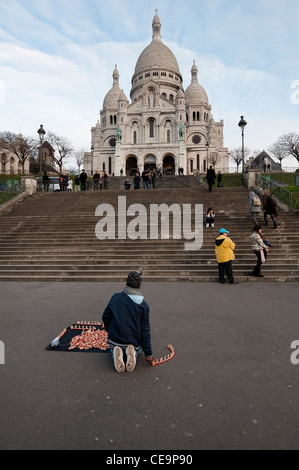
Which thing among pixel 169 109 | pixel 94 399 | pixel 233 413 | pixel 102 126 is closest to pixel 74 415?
pixel 94 399

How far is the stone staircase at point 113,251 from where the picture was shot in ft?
27.7

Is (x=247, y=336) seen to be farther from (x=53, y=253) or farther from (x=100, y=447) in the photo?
(x=53, y=253)

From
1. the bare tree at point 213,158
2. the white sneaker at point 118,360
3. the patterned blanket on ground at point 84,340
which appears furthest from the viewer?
the bare tree at point 213,158

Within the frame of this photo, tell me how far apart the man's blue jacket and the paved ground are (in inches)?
14.6

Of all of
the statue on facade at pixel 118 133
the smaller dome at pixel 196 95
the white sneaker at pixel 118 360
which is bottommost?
the white sneaker at pixel 118 360

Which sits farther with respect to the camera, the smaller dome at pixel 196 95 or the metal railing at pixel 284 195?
the smaller dome at pixel 196 95

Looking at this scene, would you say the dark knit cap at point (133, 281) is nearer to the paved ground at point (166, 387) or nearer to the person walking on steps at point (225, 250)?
the paved ground at point (166, 387)

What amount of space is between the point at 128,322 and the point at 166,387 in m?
0.81

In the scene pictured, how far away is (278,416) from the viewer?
2.54m

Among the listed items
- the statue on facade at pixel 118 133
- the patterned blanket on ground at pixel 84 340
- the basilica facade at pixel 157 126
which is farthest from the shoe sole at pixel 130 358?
the statue on facade at pixel 118 133

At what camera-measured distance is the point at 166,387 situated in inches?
118

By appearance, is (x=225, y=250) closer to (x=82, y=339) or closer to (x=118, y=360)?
(x=82, y=339)

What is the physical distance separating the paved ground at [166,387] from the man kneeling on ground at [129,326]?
19cm

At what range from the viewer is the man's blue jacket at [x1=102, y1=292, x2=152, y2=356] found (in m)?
3.32
